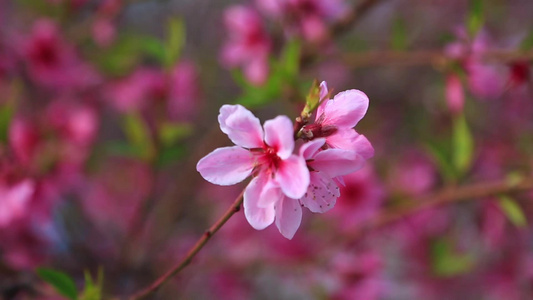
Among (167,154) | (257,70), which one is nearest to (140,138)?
(167,154)

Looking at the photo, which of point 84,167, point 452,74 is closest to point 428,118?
point 452,74

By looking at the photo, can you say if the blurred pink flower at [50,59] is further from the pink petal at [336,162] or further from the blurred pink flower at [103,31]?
the pink petal at [336,162]

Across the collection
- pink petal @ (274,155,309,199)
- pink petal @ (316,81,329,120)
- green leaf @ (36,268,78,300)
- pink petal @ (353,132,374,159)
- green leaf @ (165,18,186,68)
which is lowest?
green leaf @ (36,268,78,300)

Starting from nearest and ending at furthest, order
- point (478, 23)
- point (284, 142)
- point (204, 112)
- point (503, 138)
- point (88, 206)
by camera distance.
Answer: point (284, 142)
point (478, 23)
point (503, 138)
point (88, 206)
point (204, 112)

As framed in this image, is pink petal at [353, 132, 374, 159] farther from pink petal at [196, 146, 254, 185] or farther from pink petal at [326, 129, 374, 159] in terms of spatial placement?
pink petal at [196, 146, 254, 185]

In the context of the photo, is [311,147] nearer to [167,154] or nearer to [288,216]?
[288,216]

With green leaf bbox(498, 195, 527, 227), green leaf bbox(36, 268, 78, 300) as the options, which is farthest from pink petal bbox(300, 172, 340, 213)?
green leaf bbox(498, 195, 527, 227)

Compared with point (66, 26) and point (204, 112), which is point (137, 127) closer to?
point (66, 26)
